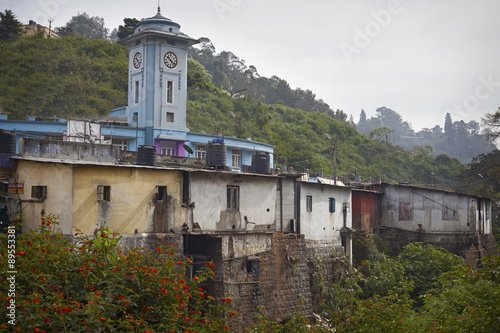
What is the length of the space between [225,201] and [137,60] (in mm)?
20716

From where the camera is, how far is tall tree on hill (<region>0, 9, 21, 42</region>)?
173 ft

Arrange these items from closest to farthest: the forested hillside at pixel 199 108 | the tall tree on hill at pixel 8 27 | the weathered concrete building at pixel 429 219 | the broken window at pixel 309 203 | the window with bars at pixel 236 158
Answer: the broken window at pixel 309 203 → the weathered concrete building at pixel 429 219 → the window with bars at pixel 236 158 → the forested hillside at pixel 199 108 → the tall tree on hill at pixel 8 27

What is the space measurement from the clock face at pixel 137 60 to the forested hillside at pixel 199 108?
20.1 ft

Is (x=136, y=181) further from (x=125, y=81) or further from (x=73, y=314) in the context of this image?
(x=125, y=81)

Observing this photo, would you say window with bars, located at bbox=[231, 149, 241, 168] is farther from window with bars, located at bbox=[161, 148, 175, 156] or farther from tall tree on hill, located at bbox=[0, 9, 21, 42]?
tall tree on hill, located at bbox=[0, 9, 21, 42]

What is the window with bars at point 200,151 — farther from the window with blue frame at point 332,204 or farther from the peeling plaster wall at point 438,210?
the peeling plaster wall at point 438,210

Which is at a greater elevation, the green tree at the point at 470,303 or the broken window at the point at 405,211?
the broken window at the point at 405,211

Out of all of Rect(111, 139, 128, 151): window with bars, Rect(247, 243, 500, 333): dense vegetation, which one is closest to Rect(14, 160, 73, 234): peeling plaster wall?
Rect(247, 243, 500, 333): dense vegetation

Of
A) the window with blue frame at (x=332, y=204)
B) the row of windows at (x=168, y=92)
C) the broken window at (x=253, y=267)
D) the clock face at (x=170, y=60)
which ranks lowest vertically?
the broken window at (x=253, y=267)

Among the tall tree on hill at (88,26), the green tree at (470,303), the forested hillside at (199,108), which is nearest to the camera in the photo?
the green tree at (470,303)

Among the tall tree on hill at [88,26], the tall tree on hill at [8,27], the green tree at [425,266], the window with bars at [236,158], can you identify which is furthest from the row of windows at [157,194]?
the tall tree on hill at [88,26]

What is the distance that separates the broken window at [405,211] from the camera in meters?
32.3

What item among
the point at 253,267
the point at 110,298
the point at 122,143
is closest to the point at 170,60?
the point at 122,143

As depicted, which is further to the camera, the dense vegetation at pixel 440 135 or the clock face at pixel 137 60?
the dense vegetation at pixel 440 135
